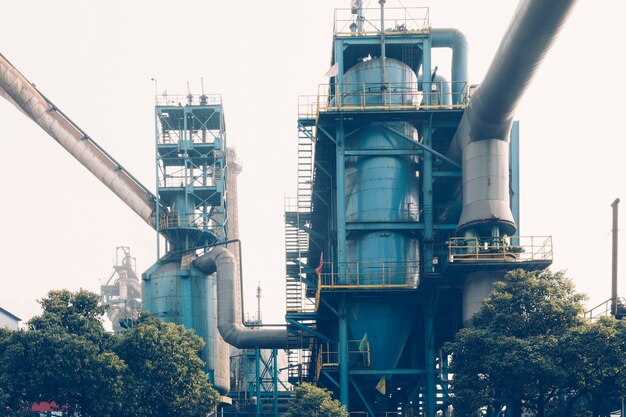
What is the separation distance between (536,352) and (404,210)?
13.6 metres

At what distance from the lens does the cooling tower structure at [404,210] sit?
4956 centimetres

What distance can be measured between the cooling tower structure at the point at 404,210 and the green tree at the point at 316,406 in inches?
68.6

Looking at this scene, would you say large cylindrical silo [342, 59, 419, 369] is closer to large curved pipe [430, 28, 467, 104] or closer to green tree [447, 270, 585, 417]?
large curved pipe [430, 28, 467, 104]

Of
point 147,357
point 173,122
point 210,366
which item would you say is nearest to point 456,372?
point 147,357

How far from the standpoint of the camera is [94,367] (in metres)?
52.3

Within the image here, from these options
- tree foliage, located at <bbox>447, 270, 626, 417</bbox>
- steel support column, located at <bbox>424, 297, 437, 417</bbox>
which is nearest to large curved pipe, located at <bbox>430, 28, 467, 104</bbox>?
steel support column, located at <bbox>424, 297, 437, 417</bbox>

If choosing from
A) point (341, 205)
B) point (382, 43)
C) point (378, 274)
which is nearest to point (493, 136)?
Answer: point (341, 205)

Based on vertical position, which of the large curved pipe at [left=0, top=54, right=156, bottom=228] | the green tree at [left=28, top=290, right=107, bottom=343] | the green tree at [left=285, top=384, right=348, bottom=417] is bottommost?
the green tree at [left=285, top=384, right=348, bottom=417]

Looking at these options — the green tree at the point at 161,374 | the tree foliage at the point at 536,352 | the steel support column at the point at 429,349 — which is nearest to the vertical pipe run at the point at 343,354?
the steel support column at the point at 429,349

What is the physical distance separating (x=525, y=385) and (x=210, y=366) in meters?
33.2

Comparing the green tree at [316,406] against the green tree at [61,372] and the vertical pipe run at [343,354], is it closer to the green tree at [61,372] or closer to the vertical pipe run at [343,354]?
the vertical pipe run at [343,354]

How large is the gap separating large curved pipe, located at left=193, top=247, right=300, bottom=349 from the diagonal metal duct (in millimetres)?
22307

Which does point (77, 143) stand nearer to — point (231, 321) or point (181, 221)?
point (181, 221)

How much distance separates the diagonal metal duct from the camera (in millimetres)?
44438
